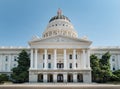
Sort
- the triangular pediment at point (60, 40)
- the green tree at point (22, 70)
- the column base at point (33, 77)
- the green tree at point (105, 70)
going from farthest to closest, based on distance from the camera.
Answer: the triangular pediment at point (60, 40) → the column base at point (33, 77) → the green tree at point (22, 70) → the green tree at point (105, 70)

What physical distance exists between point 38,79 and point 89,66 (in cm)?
1367

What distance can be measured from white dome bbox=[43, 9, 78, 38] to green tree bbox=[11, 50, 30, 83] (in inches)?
696

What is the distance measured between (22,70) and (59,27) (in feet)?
80.2

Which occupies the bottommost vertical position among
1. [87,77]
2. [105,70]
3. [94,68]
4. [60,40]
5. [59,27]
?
[87,77]

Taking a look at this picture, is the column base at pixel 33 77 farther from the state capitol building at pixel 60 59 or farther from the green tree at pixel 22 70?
the green tree at pixel 22 70

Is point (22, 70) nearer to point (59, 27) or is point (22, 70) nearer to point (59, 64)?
point (59, 64)

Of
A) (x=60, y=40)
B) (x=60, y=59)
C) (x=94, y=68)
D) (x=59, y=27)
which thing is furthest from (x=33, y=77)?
(x=59, y=27)

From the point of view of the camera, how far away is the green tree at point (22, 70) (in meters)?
50.5

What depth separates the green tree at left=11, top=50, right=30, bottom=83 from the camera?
50.5 m

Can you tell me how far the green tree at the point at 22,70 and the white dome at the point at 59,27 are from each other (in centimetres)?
1767

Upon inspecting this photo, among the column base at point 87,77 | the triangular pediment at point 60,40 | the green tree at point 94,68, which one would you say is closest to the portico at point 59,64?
the column base at point 87,77

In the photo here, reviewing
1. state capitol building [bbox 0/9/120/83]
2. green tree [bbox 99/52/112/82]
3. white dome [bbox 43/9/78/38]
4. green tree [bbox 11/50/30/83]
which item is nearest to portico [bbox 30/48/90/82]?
state capitol building [bbox 0/9/120/83]

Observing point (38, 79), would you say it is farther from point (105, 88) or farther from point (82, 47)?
point (105, 88)

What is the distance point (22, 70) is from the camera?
52.7 metres
